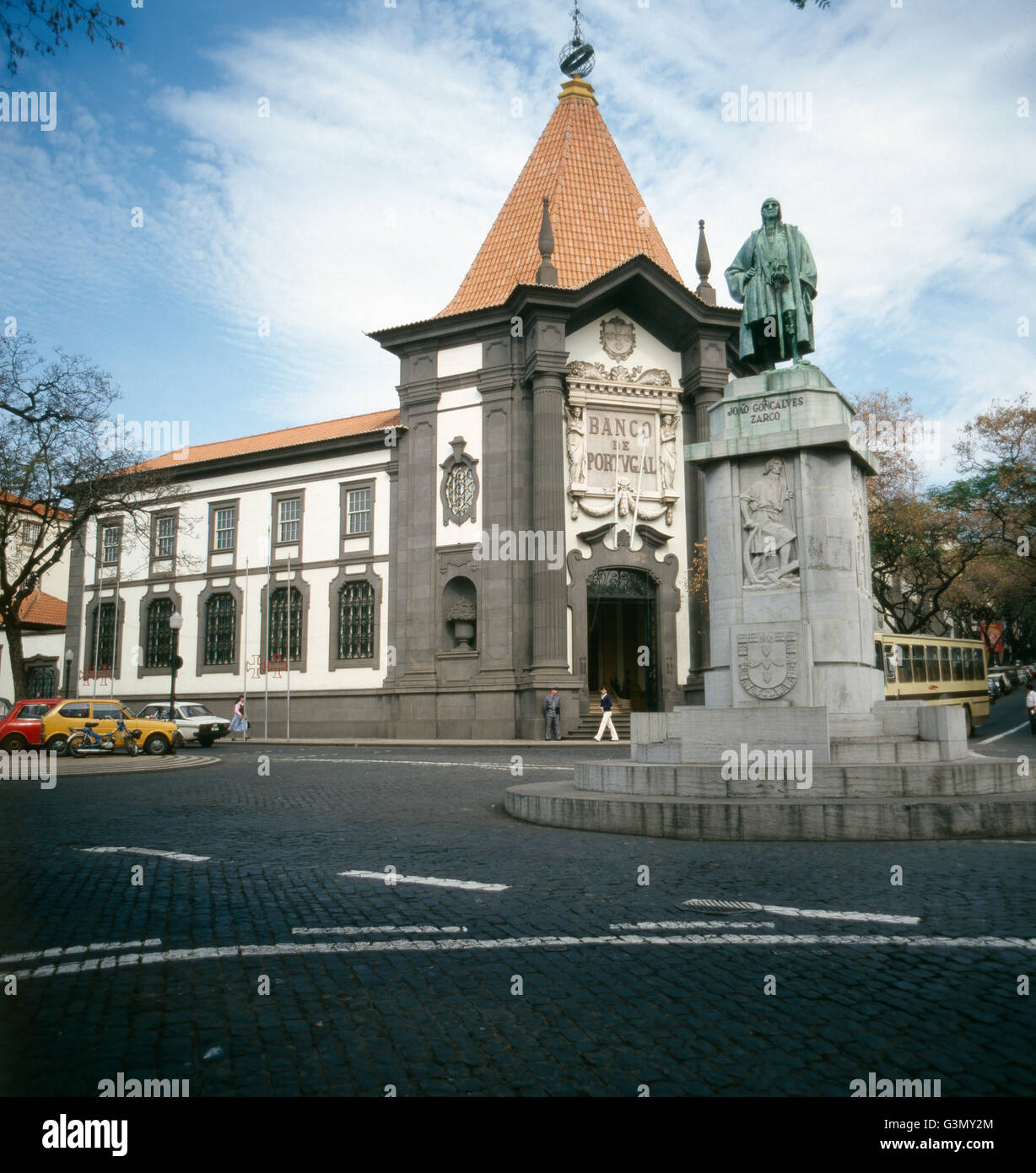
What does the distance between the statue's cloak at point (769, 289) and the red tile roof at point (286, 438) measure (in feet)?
82.0

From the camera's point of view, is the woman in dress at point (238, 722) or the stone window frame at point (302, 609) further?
the stone window frame at point (302, 609)

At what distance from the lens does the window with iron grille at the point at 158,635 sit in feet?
139

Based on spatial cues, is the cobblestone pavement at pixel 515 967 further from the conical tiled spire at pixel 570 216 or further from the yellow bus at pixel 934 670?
the conical tiled spire at pixel 570 216

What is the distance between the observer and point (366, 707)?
35.5 m

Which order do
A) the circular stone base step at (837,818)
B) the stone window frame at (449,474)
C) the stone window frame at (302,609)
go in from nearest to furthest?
the circular stone base step at (837,818)
the stone window frame at (449,474)
the stone window frame at (302,609)

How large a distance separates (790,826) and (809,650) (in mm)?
2553

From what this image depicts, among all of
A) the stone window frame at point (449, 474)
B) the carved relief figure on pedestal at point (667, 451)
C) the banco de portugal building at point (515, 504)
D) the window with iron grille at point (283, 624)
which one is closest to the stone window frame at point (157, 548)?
the banco de portugal building at point (515, 504)

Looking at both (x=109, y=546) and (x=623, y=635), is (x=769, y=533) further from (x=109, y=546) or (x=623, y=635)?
(x=109, y=546)

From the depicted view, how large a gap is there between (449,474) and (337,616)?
7523 millimetres

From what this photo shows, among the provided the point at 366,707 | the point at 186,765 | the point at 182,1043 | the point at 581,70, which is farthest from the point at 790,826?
the point at 581,70

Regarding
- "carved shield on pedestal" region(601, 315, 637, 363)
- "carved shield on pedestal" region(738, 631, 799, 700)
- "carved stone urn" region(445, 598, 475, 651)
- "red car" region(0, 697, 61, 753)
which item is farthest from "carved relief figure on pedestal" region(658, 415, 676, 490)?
"carved shield on pedestal" region(738, 631, 799, 700)

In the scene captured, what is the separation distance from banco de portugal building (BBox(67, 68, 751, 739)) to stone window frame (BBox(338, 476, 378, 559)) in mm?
80
